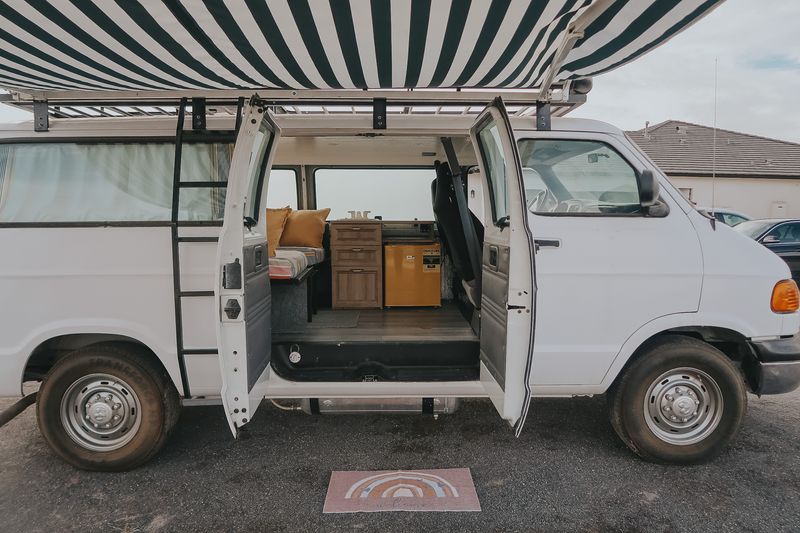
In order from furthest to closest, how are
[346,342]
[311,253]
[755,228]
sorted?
1. [755,228]
2. [311,253]
3. [346,342]

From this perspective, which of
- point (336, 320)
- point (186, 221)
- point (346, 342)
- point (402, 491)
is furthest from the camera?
point (336, 320)

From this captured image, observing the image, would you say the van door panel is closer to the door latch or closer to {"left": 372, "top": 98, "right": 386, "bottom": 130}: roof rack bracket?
{"left": 372, "top": 98, "right": 386, "bottom": 130}: roof rack bracket

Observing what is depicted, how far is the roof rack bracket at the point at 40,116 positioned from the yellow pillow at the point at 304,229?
2456 mm

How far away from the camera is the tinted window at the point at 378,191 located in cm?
544

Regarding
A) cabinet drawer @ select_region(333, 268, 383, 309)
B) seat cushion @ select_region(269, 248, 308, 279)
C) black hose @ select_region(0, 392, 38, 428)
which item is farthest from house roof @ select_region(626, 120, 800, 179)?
black hose @ select_region(0, 392, 38, 428)

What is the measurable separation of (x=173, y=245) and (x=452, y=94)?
212 cm

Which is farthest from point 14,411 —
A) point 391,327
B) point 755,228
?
point 755,228

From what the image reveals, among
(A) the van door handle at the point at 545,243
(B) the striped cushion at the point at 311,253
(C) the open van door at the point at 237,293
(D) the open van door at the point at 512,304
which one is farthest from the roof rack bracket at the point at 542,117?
(B) the striped cushion at the point at 311,253

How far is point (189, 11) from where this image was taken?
2.14 metres

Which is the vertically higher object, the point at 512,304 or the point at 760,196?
the point at 760,196

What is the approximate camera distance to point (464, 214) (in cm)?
409

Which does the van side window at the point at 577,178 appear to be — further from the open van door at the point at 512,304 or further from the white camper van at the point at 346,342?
the open van door at the point at 512,304

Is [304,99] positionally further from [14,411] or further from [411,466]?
[14,411]

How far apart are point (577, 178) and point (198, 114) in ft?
8.66
